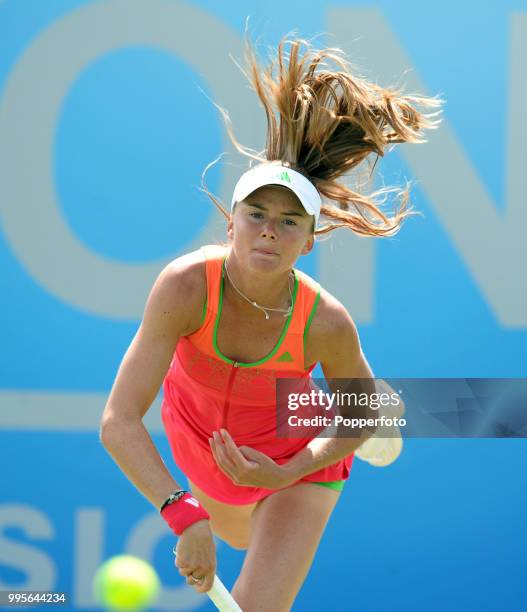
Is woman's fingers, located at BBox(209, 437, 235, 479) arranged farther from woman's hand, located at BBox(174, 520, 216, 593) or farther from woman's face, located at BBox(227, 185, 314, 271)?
woman's face, located at BBox(227, 185, 314, 271)

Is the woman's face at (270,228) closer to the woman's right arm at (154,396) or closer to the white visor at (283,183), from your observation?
the white visor at (283,183)

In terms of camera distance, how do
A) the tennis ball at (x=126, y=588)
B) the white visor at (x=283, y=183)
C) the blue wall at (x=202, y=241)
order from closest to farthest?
the white visor at (x=283, y=183) < the tennis ball at (x=126, y=588) < the blue wall at (x=202, y=241)

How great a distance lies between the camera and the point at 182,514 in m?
2.64

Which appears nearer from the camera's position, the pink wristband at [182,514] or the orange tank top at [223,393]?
the pink wristband at [182,514]

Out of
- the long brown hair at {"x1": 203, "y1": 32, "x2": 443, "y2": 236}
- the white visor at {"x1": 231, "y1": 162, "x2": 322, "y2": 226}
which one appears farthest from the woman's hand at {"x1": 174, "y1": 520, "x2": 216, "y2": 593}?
the long brown hair at {"x1": 203, "y1": 32, "x2": 443, "y2": 236}

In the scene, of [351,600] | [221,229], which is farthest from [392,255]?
[351,600]

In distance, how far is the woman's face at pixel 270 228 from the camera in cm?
289

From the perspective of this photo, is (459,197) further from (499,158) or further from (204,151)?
(204,151)

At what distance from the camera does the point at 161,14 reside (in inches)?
172

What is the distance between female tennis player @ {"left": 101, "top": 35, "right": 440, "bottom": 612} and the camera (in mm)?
2844

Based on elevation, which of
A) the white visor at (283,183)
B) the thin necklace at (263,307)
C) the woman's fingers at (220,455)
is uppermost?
the white visor at (283,183)

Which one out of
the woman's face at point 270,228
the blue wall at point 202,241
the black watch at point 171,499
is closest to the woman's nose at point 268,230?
the woman's face at point 270,228

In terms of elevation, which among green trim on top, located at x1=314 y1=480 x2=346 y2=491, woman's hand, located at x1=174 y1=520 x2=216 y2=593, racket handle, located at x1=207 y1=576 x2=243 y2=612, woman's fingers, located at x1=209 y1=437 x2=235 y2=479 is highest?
green trim on top, located at x1=314 y1=480 x2=346 y2=491

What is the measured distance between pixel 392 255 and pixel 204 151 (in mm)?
815
